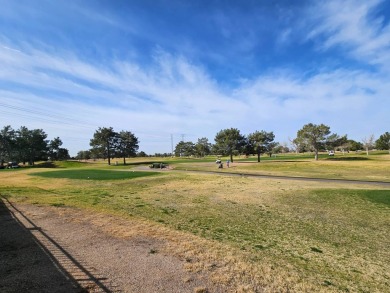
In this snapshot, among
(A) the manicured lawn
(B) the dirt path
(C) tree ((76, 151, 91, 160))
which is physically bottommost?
(A) the manicured lawn

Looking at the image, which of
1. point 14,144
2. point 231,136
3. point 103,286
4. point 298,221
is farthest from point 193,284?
point 14,144

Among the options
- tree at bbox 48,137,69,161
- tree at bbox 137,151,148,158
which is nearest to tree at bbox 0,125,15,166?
tree at bbox 48,137,69,161

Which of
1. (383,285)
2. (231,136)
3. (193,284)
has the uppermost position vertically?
(231,136)

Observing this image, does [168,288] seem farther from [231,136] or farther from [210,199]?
[231,136]

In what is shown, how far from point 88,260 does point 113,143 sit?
90054 mm

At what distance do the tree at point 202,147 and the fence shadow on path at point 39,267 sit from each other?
482ft

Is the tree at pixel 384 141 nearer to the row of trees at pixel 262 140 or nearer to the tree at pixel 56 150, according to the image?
the row of trees at pixel 262 140

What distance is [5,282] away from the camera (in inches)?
265

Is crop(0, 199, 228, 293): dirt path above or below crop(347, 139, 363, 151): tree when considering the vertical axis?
below

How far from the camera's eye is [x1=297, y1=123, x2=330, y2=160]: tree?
82.3 m

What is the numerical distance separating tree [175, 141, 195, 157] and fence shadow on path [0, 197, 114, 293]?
159 meters

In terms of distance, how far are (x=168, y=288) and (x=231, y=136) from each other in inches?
3000

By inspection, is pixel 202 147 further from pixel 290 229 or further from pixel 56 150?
pixel 290 229

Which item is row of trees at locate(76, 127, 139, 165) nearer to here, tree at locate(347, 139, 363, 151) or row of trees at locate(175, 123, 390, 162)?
row of trees at locate(175, 123, 390, 162)
